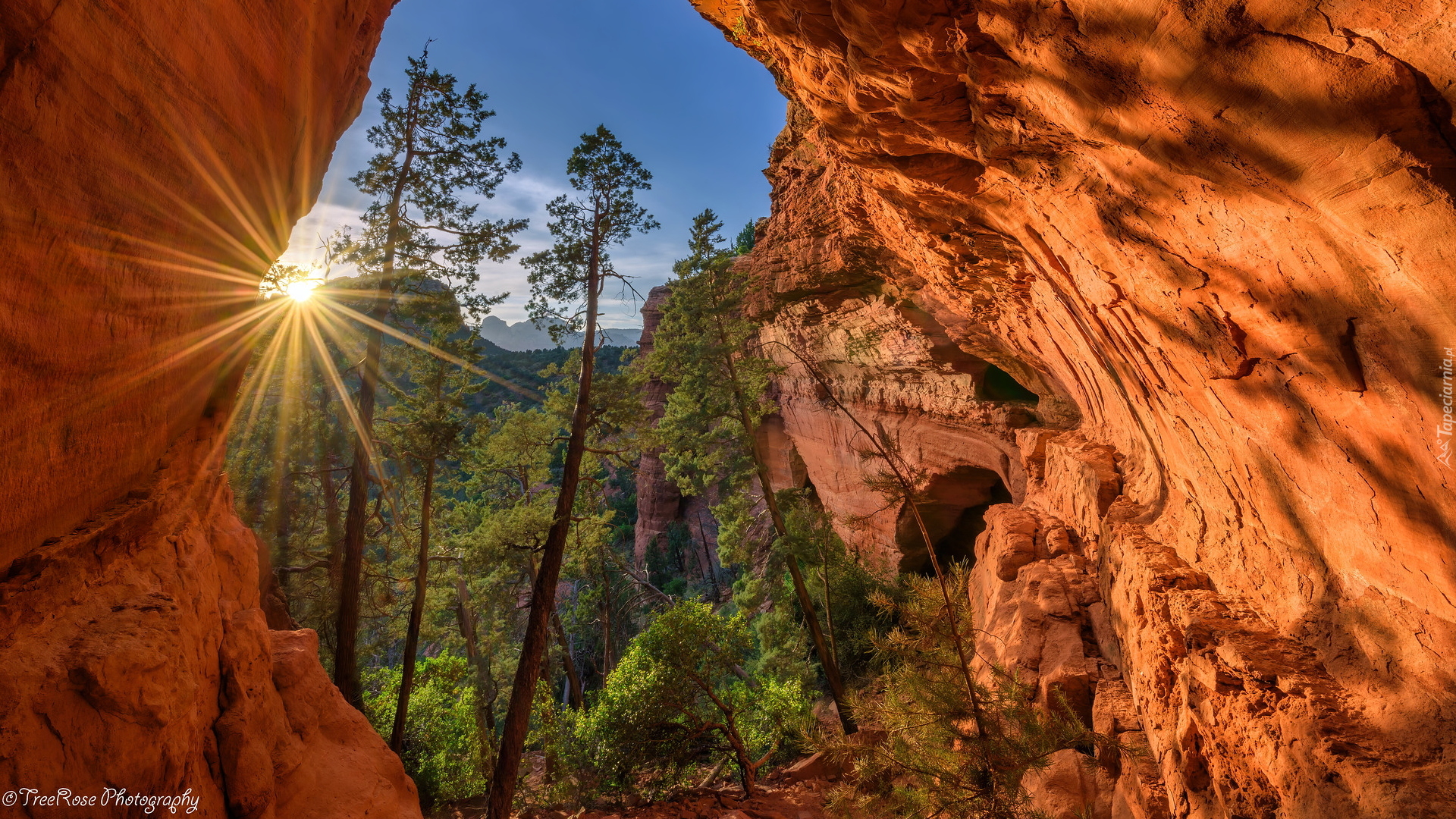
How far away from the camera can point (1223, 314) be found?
283 cm

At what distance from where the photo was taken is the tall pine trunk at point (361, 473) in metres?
8.75

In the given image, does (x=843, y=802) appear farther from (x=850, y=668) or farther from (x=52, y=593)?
(x=850, y=668)

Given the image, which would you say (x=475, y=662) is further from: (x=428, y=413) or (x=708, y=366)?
(x=708, y=366)

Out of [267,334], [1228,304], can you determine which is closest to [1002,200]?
[1228,304]

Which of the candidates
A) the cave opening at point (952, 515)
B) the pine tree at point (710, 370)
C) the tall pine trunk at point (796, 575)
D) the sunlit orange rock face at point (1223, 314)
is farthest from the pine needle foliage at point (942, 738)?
the cave opening at point (952, 515)

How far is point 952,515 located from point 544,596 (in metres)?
10.9

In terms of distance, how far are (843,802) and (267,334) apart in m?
11.0

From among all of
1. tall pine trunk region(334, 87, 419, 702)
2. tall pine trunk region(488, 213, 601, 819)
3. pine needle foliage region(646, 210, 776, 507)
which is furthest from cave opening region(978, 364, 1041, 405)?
tall pine trunk region(334, 87, 419, 702)

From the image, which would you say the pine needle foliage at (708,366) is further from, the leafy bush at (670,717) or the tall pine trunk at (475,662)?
the tall pine trunk at (475,662)

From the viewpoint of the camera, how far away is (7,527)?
2.31 meters

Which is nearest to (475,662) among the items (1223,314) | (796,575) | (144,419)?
(796,575)

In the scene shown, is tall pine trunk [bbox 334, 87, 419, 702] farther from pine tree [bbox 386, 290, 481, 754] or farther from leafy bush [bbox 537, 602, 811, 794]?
leafy bush [bbox 537, 602, 811, 794]

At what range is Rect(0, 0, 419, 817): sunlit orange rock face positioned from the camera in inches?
Answer: 89.4

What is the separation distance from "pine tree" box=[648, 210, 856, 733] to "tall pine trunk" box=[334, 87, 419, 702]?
550 cm
